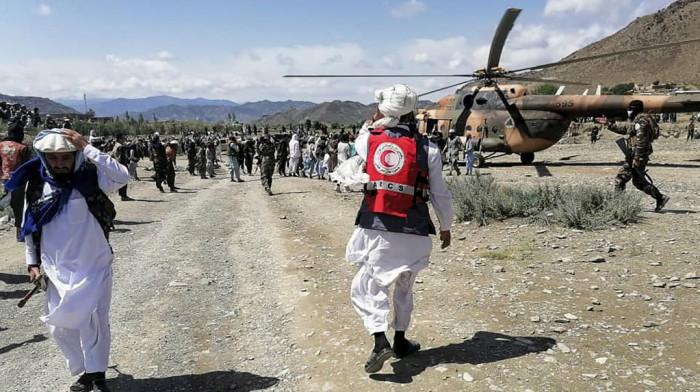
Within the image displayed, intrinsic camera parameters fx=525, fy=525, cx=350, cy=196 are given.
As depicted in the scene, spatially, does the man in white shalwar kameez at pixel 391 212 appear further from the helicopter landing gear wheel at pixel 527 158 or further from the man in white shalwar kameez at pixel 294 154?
the man in white shalwar kameez at pixel 294 154

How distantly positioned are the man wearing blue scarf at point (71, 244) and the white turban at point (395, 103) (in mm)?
1826

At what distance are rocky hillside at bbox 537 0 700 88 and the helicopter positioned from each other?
253 ft

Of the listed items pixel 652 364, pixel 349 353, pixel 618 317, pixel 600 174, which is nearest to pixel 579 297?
pixel 618 317

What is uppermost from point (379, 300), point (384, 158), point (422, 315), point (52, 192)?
point (384, 158)

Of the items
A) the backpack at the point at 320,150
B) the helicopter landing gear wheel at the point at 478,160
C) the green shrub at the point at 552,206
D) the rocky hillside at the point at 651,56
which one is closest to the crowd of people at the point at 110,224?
the green shrub at the point at 552,206

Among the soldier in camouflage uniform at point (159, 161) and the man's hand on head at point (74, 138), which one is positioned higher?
the man's hand on head at point (74, 138)

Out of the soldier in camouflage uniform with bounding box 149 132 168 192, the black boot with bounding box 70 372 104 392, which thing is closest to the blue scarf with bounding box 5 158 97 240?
the black boot with bounding box 70 372 104 392

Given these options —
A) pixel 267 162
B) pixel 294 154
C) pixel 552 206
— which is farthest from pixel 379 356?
pixel 294 154

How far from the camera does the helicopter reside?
16.1 meters

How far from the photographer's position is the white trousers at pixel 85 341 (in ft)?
10.6

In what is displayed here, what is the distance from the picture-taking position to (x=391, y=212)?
11.5 feet

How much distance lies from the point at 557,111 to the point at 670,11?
4412 inches

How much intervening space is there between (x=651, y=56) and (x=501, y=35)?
98320 millimetres

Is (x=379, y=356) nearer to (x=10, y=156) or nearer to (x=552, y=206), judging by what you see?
(x=552, y=206)
